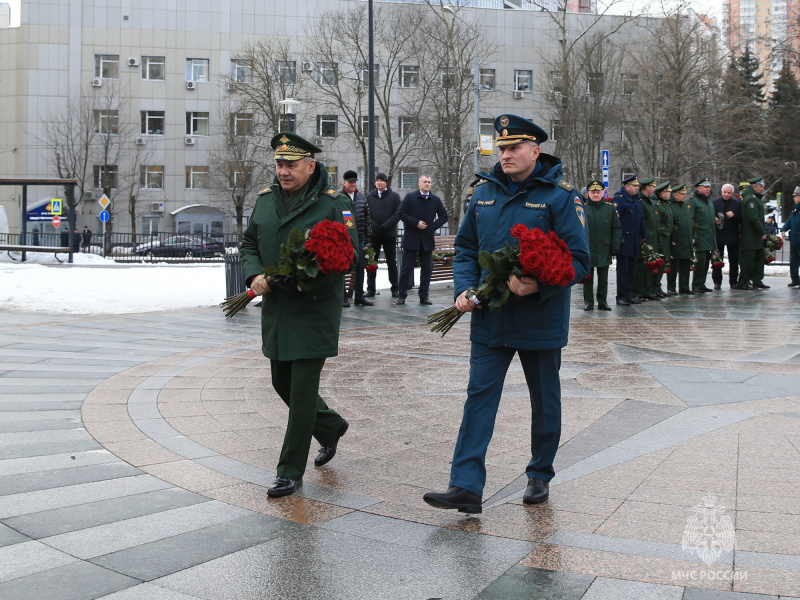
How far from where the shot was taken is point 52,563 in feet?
12.6

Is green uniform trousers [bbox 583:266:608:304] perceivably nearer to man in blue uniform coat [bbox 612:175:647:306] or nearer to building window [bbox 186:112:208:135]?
man in blue uniform coat [bbox 612:175:647:306]

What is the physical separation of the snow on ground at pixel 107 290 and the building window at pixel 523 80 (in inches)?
1529

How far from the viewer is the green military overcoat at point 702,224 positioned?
1766 centimetres

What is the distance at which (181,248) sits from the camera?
33.1 m

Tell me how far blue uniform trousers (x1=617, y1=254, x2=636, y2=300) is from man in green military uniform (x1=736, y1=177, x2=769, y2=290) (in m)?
4.32

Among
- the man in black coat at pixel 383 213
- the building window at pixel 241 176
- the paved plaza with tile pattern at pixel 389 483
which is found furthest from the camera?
the building window at pixel 241 176

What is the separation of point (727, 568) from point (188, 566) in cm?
229

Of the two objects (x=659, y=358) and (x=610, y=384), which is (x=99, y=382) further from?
(x=659, y=358)

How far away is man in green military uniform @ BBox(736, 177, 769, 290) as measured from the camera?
1817cm

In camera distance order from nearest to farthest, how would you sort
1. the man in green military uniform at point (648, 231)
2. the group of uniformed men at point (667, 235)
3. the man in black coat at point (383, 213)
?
the group of uniformed men at point (667, 235) → the man in black coat at point (383, 213) → the man in green military uniform at point (648, 231)

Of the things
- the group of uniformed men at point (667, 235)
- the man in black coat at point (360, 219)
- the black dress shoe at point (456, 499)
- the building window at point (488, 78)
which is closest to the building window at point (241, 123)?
the building window at point (488, 78)

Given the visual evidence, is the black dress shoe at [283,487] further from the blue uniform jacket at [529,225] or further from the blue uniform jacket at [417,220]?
the blue uniform jacket at [417,220]

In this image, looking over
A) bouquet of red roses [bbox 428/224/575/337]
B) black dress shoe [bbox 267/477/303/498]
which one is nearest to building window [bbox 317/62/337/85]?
black dress shoe [bbox 267/477/303/498]

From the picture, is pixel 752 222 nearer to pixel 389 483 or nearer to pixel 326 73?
pixel 389 483
